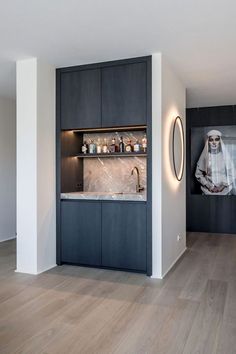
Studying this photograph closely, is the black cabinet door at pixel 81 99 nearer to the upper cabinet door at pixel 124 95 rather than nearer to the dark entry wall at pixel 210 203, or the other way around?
the upper cabinet door at pixel 124 95

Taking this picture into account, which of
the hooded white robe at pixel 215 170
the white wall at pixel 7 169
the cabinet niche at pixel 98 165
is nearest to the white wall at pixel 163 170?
the cabinet niche at pixel 98 165

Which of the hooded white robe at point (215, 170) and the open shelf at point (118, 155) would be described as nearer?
the open shelf at point (118, 155)

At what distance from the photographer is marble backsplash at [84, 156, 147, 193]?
14.9 feet

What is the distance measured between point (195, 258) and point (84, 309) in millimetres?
2250

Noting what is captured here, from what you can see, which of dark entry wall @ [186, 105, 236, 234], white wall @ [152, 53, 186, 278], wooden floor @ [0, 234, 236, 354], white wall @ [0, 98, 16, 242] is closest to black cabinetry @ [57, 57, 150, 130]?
white wall @ [152, 53, 186, 278]

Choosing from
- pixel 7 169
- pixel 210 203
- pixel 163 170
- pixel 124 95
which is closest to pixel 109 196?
pixel 163 170

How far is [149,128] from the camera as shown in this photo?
379 cm

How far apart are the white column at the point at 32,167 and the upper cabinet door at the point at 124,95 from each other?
788 mm

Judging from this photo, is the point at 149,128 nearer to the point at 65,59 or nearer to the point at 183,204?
the point at 65,59

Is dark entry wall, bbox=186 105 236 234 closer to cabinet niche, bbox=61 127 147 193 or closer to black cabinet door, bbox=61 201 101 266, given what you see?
cabinet niche, bbox=61 127 147 193

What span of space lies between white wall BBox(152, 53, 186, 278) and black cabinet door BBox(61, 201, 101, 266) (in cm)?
77

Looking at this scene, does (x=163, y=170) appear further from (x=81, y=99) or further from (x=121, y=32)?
(x=121, y=32)

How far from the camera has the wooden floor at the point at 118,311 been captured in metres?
2.27

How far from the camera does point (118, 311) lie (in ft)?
9.25
